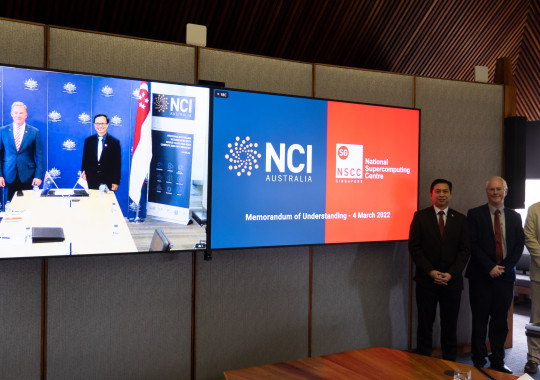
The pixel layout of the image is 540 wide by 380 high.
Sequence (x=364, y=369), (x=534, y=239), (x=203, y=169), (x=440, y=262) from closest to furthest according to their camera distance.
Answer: (x=364, y=369)
(x=203, y=169)
(x=440, y=262)
(x=534, y=239)

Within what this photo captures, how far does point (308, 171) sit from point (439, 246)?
50.9 inches

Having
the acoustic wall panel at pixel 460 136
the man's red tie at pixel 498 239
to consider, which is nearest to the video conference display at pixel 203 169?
the acoustic wall panel at pixel 460 136

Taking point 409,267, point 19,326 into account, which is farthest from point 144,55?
point 409,267

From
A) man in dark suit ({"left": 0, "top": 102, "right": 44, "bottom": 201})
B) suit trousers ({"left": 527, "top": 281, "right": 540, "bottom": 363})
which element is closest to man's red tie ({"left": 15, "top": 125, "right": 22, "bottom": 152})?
man in dark suit ({"left": 0, "top": 102, "right": 44, "bottom": 201})

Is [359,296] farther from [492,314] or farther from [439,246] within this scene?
[492,314]

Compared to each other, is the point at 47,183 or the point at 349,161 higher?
the point at 349,161

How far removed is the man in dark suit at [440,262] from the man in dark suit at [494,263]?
0.26m

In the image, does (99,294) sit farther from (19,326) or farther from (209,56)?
(209,56)

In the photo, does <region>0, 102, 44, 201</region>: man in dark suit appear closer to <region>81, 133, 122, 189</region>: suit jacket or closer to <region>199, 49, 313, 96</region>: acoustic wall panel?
<region>81, 133, 122, 189</region>: suit jacket

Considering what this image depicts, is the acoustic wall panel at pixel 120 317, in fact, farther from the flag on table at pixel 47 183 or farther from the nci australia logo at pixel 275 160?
the nci australia logo at pixel 275 160

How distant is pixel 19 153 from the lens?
9.41ft

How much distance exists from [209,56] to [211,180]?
40.9 inches

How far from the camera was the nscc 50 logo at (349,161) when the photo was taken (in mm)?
3816

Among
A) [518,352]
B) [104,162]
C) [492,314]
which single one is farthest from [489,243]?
[104,162]
